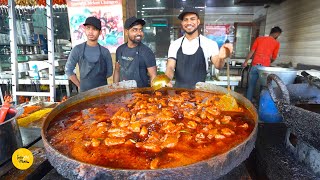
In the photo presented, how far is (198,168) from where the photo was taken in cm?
105

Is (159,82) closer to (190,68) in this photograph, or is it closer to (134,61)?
(190,68)

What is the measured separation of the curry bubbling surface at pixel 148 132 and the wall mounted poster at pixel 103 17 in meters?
3.56

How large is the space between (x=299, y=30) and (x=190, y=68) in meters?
6.15

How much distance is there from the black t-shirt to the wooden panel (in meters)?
5.18

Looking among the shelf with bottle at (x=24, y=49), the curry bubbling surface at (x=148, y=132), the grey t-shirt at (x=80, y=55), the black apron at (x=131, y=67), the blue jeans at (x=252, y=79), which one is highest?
the shelf with bottle at (x=24, y=49)

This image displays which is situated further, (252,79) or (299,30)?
(299,30)

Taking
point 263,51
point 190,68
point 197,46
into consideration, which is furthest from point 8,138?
point 263,51

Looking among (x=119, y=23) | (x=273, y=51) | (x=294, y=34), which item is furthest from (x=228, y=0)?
(x=119, y=23)

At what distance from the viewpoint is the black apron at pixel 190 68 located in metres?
3.79

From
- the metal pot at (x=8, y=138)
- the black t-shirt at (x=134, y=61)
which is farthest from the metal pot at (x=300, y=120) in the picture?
the black t-shirt at (x=134, y=61)

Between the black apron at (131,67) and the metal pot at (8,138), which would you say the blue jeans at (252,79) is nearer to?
the black apron at (131,67)

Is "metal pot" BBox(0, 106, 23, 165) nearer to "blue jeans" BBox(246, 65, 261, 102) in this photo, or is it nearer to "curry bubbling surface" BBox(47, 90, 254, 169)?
"curry bubbling surface" BBox(47, 90, 254, 169)

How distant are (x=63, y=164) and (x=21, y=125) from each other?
1526 mm

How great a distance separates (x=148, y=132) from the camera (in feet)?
5.53
